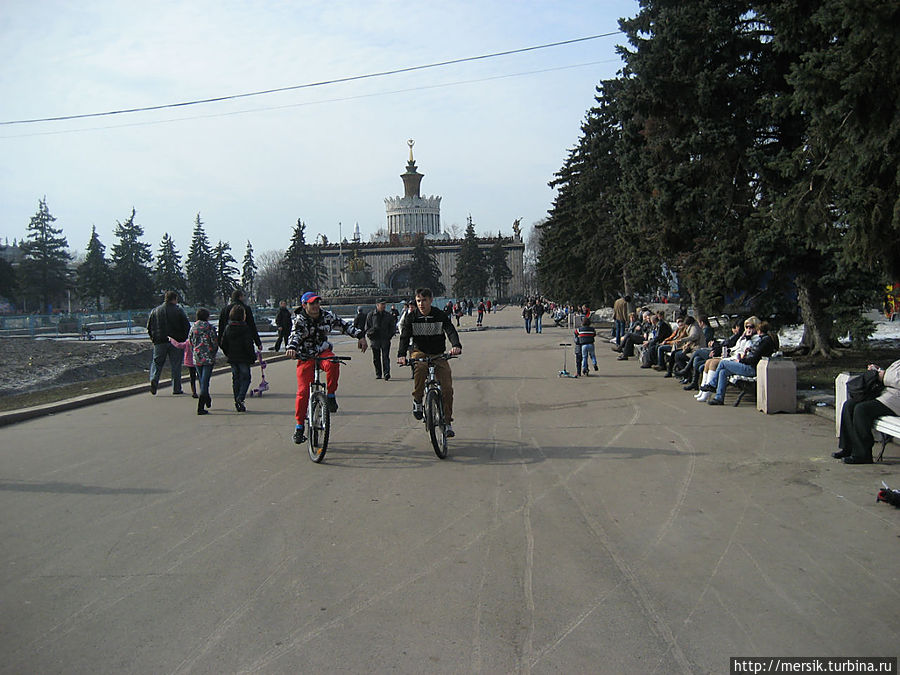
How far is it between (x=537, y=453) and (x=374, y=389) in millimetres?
7474

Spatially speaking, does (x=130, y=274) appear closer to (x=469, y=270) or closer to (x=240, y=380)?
(x=469, y=270)

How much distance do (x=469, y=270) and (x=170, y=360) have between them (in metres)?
103

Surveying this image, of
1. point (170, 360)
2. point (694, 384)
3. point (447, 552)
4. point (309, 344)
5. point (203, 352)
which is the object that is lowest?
point (694, 384)

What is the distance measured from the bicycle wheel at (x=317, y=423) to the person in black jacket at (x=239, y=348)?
15.1 ft

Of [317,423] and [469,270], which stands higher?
[469,270]

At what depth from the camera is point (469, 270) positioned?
4614 inches

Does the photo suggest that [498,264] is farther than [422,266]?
Yes

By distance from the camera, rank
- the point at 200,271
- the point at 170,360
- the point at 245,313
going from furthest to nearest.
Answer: the point at 200,271, the point at 170,360, the point at 245,313

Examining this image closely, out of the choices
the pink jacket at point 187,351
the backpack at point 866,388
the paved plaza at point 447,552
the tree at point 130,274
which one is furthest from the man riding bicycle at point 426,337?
the tree at point 130,274

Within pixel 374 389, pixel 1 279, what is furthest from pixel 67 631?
pixel 1 279

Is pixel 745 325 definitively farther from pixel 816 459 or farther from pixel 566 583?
pixel 566 583

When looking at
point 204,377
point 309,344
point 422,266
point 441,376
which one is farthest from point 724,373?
point 422,266

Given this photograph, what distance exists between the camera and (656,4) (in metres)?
21.6

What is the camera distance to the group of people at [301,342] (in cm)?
904
